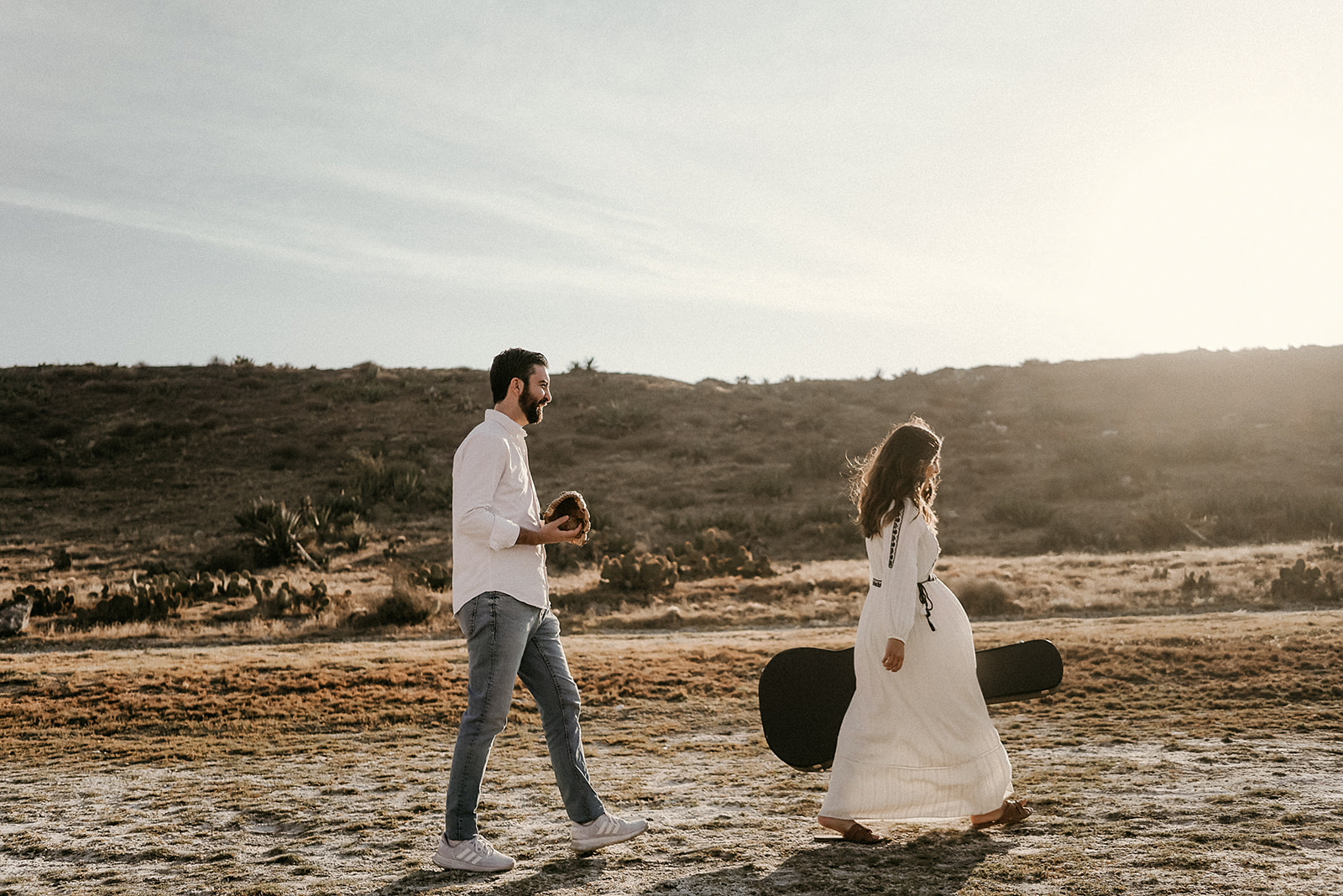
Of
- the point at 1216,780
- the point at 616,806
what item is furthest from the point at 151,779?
the point at 1216,780

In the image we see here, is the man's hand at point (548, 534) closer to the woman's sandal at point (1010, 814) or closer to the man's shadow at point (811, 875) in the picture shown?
the man's shadow at point (811, 875)

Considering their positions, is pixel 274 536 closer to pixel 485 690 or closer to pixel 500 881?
pixel 485 690

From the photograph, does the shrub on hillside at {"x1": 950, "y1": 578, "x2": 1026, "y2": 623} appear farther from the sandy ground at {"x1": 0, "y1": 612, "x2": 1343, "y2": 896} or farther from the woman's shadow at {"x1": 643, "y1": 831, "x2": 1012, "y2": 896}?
the woman's shadow at {"x1": 643, "y1": 831, "x2": 1012, "y2": 896}

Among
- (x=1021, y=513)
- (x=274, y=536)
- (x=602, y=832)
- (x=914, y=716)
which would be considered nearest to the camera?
(x=602, y=832)

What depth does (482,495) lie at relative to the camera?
4062 mm

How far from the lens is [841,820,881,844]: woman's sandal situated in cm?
423

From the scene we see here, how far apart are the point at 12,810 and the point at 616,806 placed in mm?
3182

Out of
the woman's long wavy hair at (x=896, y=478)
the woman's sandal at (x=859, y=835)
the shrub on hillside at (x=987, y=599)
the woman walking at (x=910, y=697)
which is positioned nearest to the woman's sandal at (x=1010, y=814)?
the woman walking at (x=910, y=697)

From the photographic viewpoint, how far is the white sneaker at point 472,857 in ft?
12.9

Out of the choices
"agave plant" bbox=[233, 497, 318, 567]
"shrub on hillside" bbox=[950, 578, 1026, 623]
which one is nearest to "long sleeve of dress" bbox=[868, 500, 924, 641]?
"shrub on hillside" bbox=[950, 578, 1026, 623]

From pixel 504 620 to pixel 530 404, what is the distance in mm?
959

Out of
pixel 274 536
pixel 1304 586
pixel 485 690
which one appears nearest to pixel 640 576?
pixel 274 536

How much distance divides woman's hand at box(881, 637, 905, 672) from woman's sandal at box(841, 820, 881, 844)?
0.70 metres

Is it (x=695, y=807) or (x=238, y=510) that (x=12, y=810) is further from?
(x=238, y=510)
